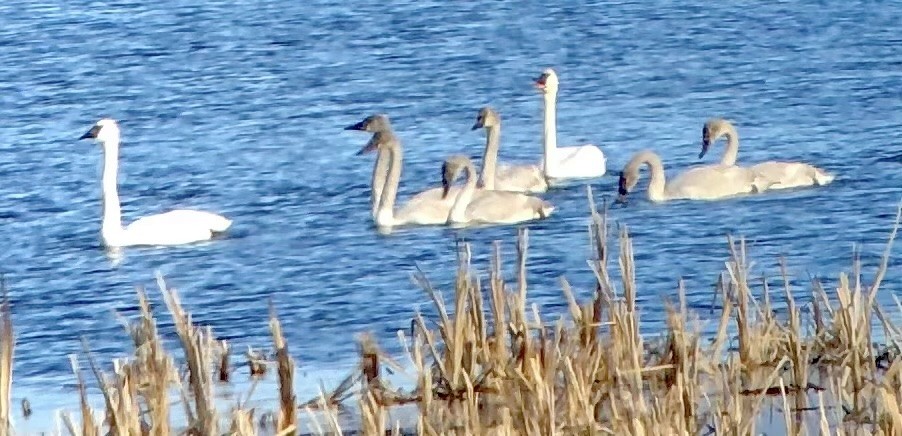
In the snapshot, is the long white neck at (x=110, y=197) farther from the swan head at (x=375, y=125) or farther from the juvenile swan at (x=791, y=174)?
the juvenile swan at (x=791, y=174)

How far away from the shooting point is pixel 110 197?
13.4 m

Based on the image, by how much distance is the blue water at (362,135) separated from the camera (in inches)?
427

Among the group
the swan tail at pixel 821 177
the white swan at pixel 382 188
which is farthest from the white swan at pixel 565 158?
the swan tail at pixel 821 177

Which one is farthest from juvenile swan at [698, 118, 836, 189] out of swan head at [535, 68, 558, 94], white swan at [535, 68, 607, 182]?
swan head at [535, 68, 558, 94]

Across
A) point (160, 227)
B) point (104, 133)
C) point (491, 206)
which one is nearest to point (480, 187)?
point (491, 206)

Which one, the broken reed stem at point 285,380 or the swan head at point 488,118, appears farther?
the swan head at point 488,118

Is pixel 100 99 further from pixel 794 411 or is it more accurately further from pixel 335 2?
pixel 794 411

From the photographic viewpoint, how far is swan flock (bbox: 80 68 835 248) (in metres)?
12.9

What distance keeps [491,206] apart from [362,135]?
336cm

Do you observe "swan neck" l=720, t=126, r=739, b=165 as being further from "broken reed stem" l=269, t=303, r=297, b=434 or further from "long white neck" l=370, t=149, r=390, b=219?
"broken reed stem" l=269, t=303, r=297, b=434

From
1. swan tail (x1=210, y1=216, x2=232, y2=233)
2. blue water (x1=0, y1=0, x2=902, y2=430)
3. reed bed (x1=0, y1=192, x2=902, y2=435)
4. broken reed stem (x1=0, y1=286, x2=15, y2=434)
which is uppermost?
broken reed stem (x1=0, y1=286, x2=15, y2=434)

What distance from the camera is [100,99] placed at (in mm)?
18891

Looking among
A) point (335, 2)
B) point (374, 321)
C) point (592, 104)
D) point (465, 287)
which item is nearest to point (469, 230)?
point (374, 321)

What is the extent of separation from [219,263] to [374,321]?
2414 millimetres
